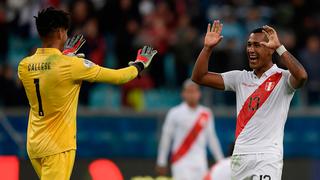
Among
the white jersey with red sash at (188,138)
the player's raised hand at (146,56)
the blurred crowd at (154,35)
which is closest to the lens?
the player's raised hand at (146,56)

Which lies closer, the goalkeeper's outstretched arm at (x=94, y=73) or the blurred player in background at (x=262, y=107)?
the goalkeeper's outstretched arm at (x=94, y=73)

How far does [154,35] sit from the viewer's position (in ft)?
61.8

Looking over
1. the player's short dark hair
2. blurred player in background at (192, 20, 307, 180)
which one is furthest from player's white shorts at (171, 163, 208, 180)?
the player's short dark hair

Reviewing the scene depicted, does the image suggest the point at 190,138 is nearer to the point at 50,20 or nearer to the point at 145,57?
the point at 145,57

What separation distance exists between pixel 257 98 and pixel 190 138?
6.14m

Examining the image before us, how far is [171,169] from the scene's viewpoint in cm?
1645

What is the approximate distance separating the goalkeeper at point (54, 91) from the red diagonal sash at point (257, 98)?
1264mm

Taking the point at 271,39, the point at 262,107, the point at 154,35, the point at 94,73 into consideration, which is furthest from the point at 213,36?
the point at 154,35

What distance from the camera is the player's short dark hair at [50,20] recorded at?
8953 mm

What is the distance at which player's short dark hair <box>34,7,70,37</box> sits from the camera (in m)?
8.95

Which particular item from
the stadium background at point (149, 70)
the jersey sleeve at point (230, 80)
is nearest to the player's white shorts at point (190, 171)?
the stadium background at point (149, 70)

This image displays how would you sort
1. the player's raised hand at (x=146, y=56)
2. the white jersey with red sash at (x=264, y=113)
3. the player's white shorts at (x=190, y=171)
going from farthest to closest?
the player's white shorts at (x=190, y=171)
the player's raised hand at (x=146, y=56)
the white jersey with red sash at (x=264, y=113)

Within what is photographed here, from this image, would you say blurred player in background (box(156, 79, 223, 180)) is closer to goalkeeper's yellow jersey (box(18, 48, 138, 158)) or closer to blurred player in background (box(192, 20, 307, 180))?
blurred player in background (box(192, 20, 307, 180))

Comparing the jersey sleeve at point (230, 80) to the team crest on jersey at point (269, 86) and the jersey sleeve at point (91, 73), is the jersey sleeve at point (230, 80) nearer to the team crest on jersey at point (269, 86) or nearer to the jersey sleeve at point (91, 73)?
the team crest on jersey at point (269, 86)
